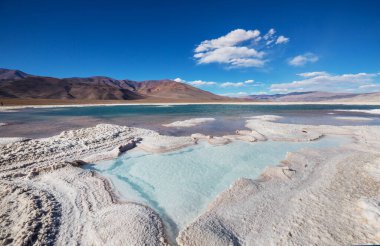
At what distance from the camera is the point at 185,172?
894 cm

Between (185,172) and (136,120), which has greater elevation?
(136,120)

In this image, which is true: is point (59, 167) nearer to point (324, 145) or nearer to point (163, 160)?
point (163, 160)

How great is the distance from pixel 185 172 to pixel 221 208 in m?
3.44

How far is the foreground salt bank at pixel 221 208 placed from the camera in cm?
448

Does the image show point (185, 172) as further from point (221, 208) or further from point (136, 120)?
point (136, 120)

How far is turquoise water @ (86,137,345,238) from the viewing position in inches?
248

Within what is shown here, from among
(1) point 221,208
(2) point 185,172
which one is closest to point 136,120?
(2) point 185,172

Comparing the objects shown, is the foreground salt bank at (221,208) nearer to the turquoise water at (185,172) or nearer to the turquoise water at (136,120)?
the turquoise water at (185,172)

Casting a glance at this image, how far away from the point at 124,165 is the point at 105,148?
9.62 feet

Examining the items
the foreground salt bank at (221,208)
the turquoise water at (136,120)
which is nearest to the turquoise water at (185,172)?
the foreground salt bank at (221,208)

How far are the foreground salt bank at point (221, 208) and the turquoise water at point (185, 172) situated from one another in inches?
21.3

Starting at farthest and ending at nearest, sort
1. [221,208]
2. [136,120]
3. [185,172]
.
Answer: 1. [136,120]
2. [185,172]
3. [221,208]

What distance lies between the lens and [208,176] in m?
8.46

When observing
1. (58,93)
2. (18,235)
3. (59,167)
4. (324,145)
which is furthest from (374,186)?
(58,93)
